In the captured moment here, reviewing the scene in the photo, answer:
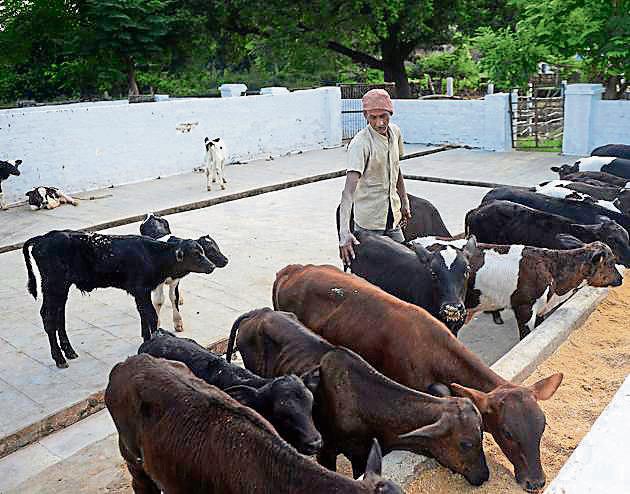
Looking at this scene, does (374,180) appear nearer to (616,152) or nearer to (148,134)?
(616,152)

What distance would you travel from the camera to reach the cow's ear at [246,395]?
3.80 meters

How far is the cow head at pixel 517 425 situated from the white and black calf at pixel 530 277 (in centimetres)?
207

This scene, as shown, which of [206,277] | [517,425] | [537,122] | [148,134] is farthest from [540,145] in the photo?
[517,425]

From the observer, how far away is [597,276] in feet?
20.1

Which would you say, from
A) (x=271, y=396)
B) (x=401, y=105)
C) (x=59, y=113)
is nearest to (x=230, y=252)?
(x=271, y=396)

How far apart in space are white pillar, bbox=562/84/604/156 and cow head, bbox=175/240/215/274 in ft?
39.4

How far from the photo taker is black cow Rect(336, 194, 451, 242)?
25.8ft

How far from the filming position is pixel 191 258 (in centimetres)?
651

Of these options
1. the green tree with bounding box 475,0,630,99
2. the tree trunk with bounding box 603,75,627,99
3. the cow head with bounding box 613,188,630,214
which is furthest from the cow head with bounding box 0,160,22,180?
the tree trunk with bounding box 603,75,627,99

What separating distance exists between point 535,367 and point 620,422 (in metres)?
2.70

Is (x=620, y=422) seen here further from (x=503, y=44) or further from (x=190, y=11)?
(x=190, y=11)

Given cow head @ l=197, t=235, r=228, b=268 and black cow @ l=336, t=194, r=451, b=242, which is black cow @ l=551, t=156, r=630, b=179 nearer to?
black cow @ l=336, t=194, r=451, b=242

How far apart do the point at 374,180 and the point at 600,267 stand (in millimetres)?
2179

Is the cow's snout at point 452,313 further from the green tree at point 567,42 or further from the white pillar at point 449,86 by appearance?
the white pillar at point 449,86
